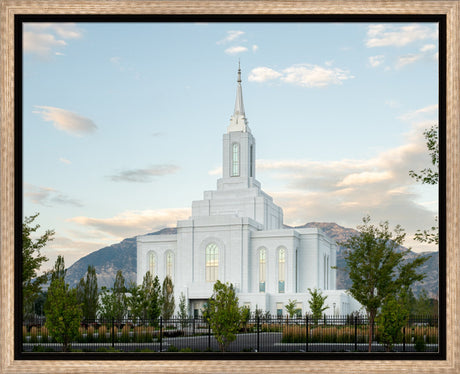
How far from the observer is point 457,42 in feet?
23.0

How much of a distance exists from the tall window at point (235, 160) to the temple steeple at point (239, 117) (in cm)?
138

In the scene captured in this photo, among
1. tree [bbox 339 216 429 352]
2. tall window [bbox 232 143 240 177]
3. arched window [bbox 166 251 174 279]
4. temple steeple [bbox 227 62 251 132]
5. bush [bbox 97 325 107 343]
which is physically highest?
temple steeple [bbox 227 62 251 132]

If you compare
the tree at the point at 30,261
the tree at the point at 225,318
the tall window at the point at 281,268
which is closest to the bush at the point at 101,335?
the tree at the point at 30,261

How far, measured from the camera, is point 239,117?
45.1 metres

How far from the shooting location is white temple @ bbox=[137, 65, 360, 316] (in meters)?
37.4

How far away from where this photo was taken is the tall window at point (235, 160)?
4372cm

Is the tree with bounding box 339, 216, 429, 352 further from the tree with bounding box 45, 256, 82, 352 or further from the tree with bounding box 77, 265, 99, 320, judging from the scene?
the tree with bounding box 77, 265, 99, 320

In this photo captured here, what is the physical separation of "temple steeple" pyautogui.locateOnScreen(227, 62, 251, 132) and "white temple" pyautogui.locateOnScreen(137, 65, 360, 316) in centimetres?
10

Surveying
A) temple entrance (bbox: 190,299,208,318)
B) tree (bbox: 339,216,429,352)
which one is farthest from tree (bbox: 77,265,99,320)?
tree (bbox: 339,216,429,352)

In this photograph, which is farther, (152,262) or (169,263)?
(152,262)

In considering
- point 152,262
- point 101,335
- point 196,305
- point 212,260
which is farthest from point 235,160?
point 101,335

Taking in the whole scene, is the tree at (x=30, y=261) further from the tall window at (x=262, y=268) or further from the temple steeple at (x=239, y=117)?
the temple steeple at (x=239, y=117)

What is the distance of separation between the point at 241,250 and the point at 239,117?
11.5 meters

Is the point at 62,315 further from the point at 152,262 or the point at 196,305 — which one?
the point at 152,262
